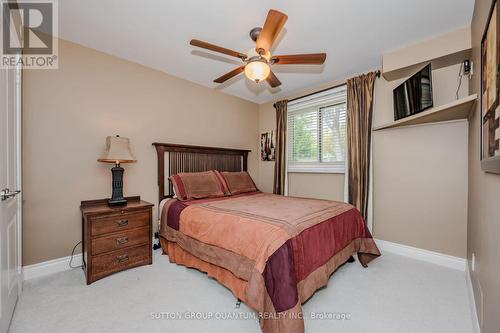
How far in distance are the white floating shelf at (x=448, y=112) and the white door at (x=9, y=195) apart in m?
3.35

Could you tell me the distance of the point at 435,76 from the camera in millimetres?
2639

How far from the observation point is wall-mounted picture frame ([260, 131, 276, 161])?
4414 mm

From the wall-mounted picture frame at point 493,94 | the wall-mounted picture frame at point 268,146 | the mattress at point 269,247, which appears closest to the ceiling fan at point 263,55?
the wall-mounted picture frame at point 493,94

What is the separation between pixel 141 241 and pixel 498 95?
9.97 ft

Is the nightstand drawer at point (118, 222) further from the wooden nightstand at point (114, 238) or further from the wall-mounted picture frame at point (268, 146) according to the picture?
the wall-mounted picture frame at point (268, 146)

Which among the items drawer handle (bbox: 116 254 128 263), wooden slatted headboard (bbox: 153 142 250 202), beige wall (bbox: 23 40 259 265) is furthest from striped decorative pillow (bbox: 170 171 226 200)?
drawer handle (bbox: 116 254 128 263)

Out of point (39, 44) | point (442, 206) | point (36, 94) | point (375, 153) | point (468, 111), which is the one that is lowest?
point (442, 206)

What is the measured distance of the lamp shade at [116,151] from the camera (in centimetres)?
247

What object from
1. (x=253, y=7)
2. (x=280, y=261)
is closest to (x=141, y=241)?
(x=280, y=261)

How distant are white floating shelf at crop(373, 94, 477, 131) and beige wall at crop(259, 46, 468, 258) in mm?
183

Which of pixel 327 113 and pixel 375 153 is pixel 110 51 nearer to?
pixel 327 113

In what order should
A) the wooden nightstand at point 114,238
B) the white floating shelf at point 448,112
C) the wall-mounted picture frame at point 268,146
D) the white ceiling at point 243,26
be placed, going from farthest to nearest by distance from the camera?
the wall-mounted picture frame at point 268,146
the wooden nightstand at point 114,238
the white ceiling at point 243,26
the white floating shelf at point 448,112

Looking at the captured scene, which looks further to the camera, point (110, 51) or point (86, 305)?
point (110, 51)

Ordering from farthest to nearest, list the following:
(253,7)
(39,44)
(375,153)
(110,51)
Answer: (375,153), (110,51), (39,44), (253,7)
